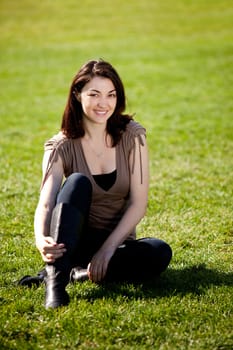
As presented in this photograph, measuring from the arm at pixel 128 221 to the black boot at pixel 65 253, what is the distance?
0.27 m

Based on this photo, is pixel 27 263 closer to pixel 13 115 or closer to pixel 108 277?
pixel 108 277

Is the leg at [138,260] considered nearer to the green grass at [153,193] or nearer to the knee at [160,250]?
the knee at [160,250]

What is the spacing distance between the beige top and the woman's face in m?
0.24

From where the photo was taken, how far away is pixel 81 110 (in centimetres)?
503

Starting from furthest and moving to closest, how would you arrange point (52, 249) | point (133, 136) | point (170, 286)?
point (133, 136), point (170, 286), point (52, 249)

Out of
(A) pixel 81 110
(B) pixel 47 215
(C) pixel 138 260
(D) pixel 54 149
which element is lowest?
(C) pixel 138 260

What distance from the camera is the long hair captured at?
478 cm

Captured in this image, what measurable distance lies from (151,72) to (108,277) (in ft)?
41.5

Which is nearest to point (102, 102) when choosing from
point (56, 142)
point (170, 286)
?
point (56, 142)

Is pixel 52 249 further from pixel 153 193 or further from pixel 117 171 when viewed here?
pixel 153 193

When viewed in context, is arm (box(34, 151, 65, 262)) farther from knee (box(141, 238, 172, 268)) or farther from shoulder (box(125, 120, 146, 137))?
knee (box(141, 238, 172, 268))

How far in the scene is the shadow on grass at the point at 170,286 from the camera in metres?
4.57

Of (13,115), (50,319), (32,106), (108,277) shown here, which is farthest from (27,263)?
(32,106)

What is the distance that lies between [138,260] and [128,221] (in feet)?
0.96
